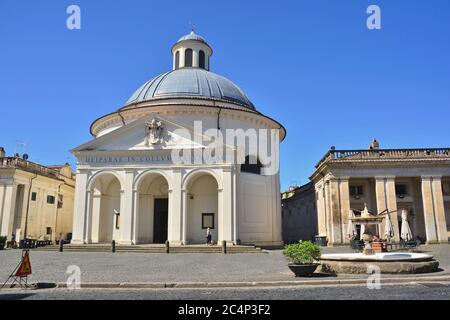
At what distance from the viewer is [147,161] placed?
25.5 meters

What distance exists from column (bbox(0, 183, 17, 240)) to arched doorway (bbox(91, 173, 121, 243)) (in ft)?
30.3

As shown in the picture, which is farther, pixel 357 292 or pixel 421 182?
pixel 421 182

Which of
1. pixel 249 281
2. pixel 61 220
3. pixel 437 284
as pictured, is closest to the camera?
pixel 437 284

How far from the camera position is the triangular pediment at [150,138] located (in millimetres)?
25359

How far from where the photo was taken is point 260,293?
8945mm

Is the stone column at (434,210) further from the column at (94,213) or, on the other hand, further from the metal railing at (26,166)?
the metal railing at (26,166)

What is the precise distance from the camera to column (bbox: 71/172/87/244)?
25.1 metres

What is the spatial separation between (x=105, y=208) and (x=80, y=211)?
2624mm

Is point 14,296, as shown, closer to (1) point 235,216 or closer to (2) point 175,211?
(2) point 175,211

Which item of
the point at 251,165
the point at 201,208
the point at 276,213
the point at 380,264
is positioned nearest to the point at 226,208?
the point at 201,208
